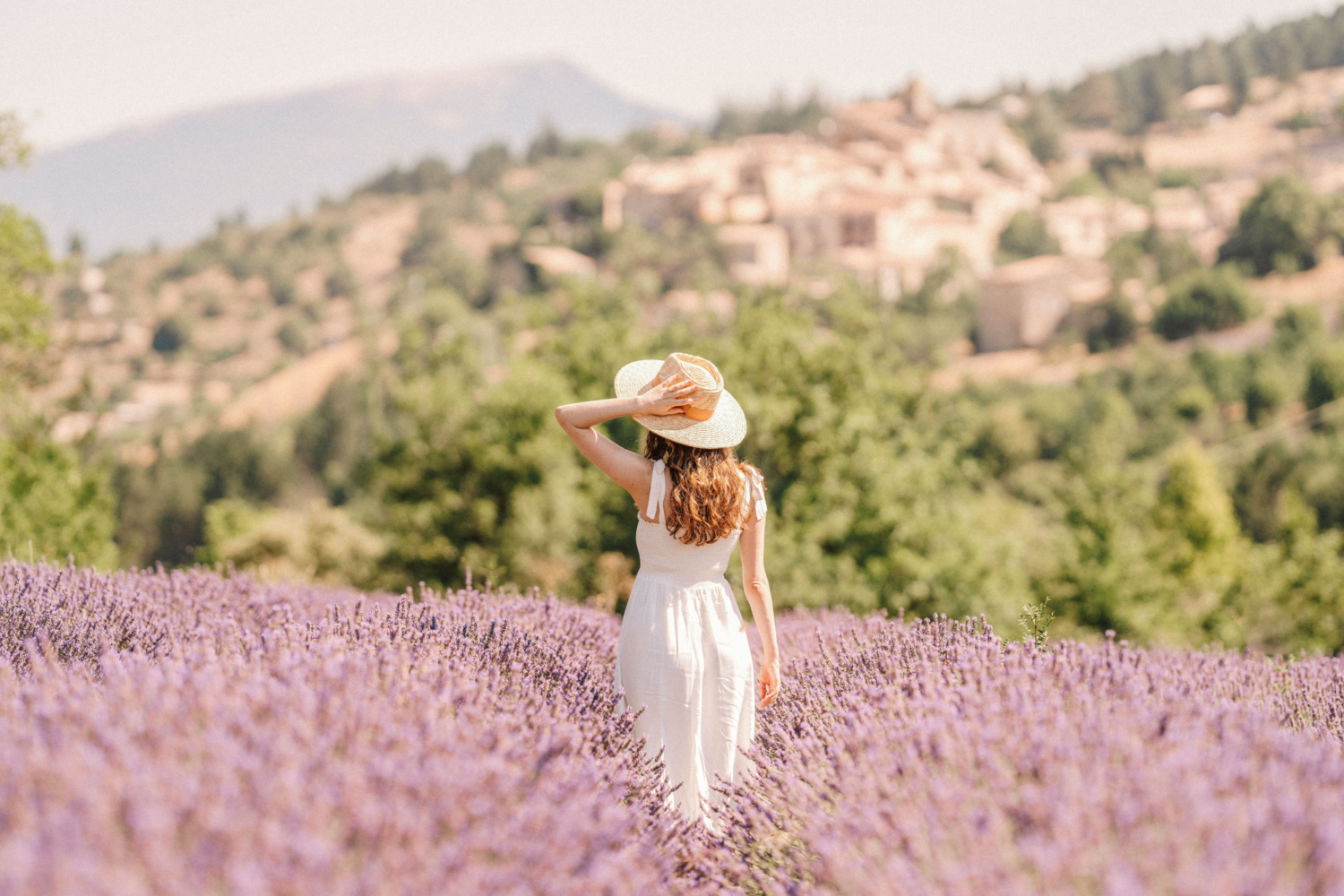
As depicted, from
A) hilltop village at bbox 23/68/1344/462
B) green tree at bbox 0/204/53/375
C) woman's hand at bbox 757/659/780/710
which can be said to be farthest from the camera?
hilltop village at bbox 23/68/1344/462

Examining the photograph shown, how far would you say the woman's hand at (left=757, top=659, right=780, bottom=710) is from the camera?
12.4 feet

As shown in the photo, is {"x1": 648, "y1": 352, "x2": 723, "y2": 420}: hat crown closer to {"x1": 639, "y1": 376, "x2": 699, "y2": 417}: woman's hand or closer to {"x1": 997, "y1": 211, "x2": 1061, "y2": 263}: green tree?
{"x1": 639, "y1": 376, "x2": 699, "y2": 417}: woman's hand

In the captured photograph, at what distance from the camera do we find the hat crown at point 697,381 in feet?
11.2

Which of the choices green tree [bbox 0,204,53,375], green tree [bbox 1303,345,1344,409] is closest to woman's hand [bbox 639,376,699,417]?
green tree [bbox 0,204,53,375]

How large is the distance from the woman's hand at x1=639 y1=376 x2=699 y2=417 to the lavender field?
1.03 m

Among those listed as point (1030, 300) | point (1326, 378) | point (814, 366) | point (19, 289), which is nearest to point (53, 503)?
point (19, 289)

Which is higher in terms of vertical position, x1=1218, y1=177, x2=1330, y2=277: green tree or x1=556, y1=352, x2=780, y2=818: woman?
x1=556, y1=352, x2=780, y2=818: woman

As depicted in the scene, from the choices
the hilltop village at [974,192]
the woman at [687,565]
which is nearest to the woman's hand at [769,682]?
the woman at [687,565]

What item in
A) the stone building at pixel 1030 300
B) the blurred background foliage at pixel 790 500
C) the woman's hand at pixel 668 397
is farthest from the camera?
the stone building at pixel 1030 300

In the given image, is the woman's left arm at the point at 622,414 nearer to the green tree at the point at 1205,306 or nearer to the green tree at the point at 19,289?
the green tree at the point at 19,289

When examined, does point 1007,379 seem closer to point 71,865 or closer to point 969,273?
point 969,273

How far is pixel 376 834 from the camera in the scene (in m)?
1.77

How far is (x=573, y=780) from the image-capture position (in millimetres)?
2342

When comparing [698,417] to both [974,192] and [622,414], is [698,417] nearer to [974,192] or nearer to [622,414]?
[622,414]
